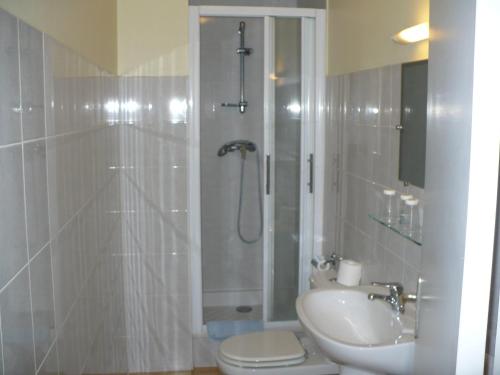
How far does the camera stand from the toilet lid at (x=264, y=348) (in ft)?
8.05

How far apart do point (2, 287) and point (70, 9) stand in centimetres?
100

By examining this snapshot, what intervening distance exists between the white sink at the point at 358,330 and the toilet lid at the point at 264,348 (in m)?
0.46

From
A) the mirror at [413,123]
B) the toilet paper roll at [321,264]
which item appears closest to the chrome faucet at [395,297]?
the mirror at [413,123]

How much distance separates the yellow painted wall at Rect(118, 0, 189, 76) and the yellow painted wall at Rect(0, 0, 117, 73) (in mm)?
82

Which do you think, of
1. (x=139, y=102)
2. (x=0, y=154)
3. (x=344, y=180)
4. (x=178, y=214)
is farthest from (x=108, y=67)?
(x=0, y=154)

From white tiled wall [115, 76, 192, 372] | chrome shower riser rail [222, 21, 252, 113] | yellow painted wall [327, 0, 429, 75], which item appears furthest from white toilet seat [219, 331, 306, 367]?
chrome shower riser rail [222, 21, 252, 113]

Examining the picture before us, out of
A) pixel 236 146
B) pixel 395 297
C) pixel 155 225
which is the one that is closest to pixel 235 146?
pixel 236 146

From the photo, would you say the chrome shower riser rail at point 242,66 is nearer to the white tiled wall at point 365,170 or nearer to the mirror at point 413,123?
the white tiled wall at point 365,170

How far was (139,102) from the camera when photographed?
9.50 ft

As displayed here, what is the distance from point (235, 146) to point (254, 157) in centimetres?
16

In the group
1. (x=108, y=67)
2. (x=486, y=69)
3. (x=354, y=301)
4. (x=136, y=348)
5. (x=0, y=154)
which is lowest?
(x=136, y=348)

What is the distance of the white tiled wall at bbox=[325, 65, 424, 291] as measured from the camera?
2109 millimetres

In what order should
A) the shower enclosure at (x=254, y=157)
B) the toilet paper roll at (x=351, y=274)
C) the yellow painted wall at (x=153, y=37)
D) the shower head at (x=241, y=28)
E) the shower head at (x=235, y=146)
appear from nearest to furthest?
the toilet paper roll at (x=351, y=274), the yellow painted wall at (x=153, y=37), the shower enclosure at (x=254, y=157), the shower head at (x=241, y=28), the shower head at (x=235, y=146)

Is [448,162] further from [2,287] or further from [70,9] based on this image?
[70,9]
